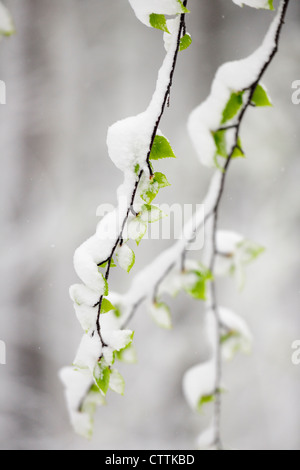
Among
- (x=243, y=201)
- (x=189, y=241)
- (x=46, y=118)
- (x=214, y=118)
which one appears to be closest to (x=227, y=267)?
(x=189, y=241)

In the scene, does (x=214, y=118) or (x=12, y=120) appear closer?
(x=214, y=118)

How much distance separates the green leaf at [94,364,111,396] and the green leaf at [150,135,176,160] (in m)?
0.19

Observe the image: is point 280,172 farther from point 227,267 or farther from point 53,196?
point 53,196

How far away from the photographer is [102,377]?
1.05 ft

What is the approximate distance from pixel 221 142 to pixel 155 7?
0.16m

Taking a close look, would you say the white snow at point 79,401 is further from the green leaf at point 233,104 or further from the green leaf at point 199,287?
the green leaf at point 233,104

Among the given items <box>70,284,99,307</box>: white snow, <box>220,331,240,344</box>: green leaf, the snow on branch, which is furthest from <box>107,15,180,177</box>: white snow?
<box>220,331,240,344</box>: green leaf

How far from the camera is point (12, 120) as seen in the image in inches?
30.1

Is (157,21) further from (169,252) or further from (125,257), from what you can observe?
(169,252)

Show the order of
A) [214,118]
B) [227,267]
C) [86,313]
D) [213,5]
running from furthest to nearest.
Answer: [213,5] < [227,267] < [214,118] < [86,313]

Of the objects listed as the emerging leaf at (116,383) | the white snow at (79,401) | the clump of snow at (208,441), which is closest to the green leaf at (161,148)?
the emerging leaf at (116,383)

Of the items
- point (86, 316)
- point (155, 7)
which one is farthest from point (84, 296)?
point (155, 7)

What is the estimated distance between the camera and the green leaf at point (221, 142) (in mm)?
416
